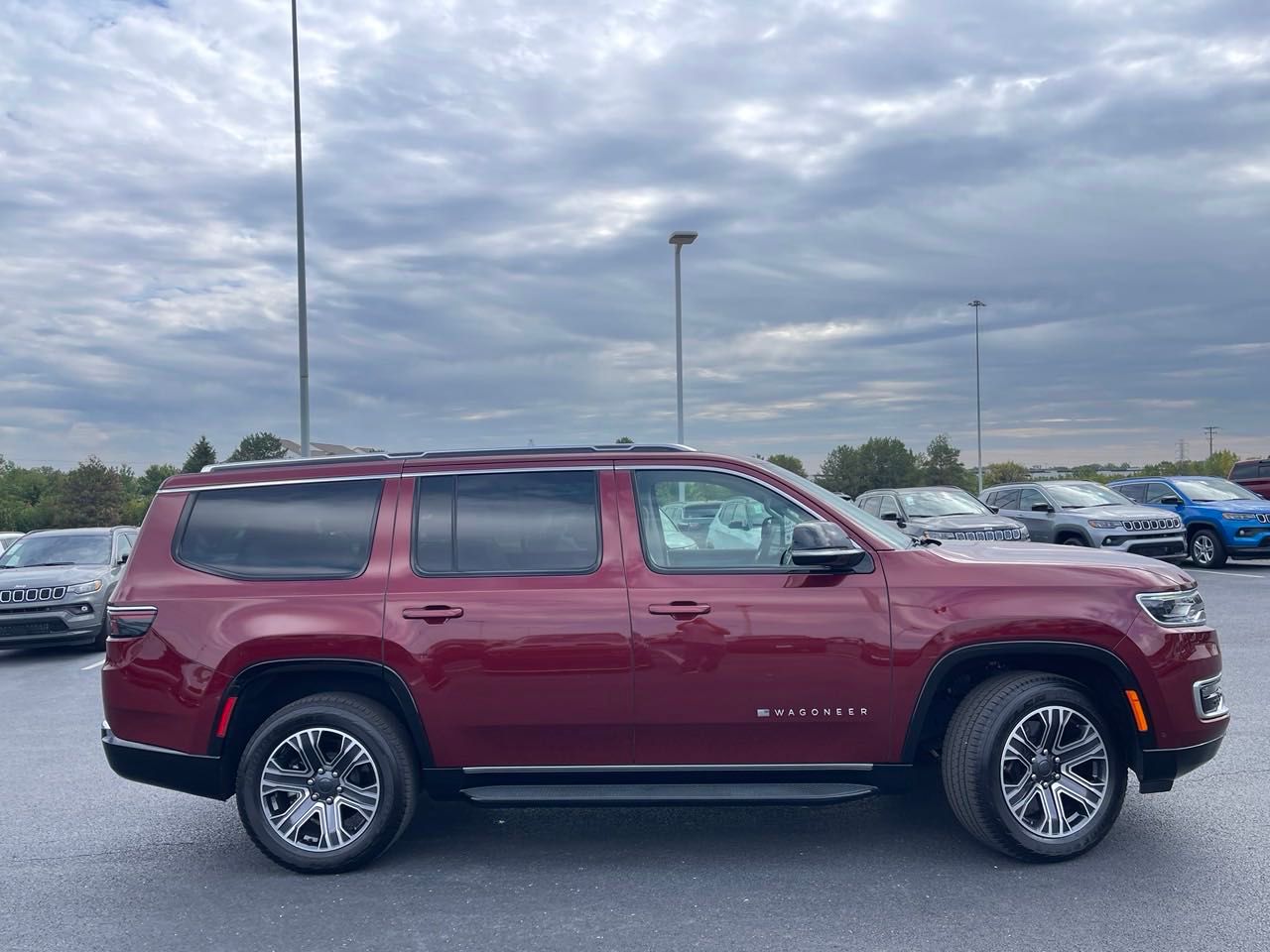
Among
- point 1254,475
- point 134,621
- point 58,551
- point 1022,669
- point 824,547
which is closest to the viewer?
point 824,547

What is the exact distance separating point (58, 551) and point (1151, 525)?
16.7 metres

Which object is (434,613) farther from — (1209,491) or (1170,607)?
(1209,491)

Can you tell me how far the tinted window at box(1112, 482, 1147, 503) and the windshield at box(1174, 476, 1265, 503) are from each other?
68 centimetres

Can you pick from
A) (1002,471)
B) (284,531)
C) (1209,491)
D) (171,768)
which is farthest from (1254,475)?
(1002,471)

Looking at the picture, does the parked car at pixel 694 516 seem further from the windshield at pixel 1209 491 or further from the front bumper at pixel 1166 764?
the windshield at pixel 1209 491

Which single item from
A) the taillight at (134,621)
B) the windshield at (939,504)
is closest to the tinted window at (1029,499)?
the windshield at (939,504)

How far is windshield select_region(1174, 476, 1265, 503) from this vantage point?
19170 mm

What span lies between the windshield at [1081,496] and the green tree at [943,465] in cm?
7443

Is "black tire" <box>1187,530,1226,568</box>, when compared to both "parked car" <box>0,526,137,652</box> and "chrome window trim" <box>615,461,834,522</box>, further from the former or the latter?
"parked car" <box>0,526,137,652</box>

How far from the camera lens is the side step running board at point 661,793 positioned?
456cm

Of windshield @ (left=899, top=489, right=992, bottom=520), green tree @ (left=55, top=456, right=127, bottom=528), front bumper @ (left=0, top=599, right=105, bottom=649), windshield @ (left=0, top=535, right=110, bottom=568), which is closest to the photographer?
front bumper @ (left=0, top=599, right=105, bottom=649)

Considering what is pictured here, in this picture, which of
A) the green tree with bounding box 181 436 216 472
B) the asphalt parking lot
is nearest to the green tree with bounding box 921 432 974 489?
the green tree with bounding box 181 436 216 472

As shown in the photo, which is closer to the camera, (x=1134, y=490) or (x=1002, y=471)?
(x=1134, y=490)

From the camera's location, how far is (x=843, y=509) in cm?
503
